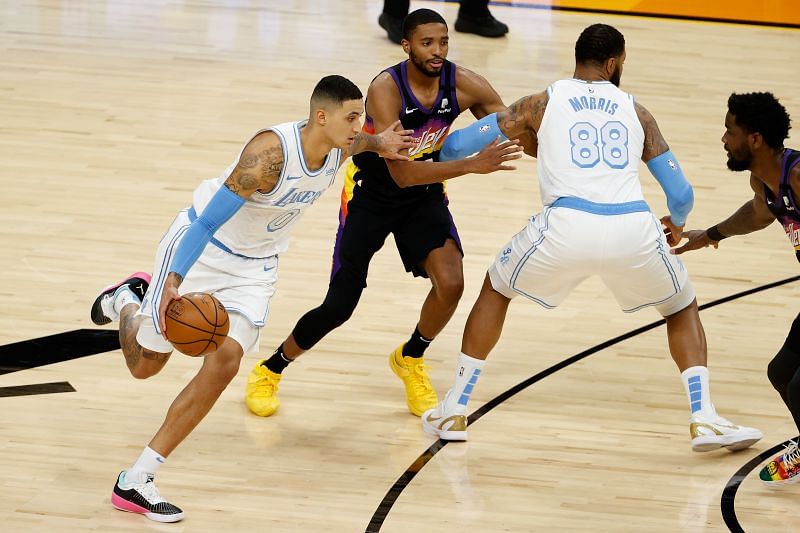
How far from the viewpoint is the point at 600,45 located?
16.6 feet

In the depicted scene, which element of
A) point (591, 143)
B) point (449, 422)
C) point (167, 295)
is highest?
point (591, 143)

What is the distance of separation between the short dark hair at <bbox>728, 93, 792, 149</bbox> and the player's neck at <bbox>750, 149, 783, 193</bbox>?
0.12ft

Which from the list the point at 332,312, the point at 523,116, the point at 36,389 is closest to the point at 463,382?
the point at 332,312

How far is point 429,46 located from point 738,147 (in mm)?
1410

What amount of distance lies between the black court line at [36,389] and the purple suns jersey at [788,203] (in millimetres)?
3252

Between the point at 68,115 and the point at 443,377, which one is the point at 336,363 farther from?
the point at 68,115

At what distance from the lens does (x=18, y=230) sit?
7.45 meters

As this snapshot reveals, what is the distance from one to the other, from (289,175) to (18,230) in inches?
134

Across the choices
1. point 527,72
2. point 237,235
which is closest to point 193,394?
point 237,235

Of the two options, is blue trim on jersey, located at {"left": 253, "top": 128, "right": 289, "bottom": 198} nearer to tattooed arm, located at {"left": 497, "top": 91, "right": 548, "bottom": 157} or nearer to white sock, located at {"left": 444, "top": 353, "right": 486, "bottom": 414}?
tattooed arm, located at {"left": 497, "top": 91, "right": 548, "bottom": 157}

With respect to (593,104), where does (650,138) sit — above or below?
below

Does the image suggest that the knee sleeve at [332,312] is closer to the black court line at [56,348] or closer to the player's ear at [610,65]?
the black court line at [56,348]

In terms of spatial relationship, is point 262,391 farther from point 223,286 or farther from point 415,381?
point 223,286

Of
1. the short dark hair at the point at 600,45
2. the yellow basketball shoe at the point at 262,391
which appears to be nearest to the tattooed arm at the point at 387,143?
the short dark hair at the point at 600,45
